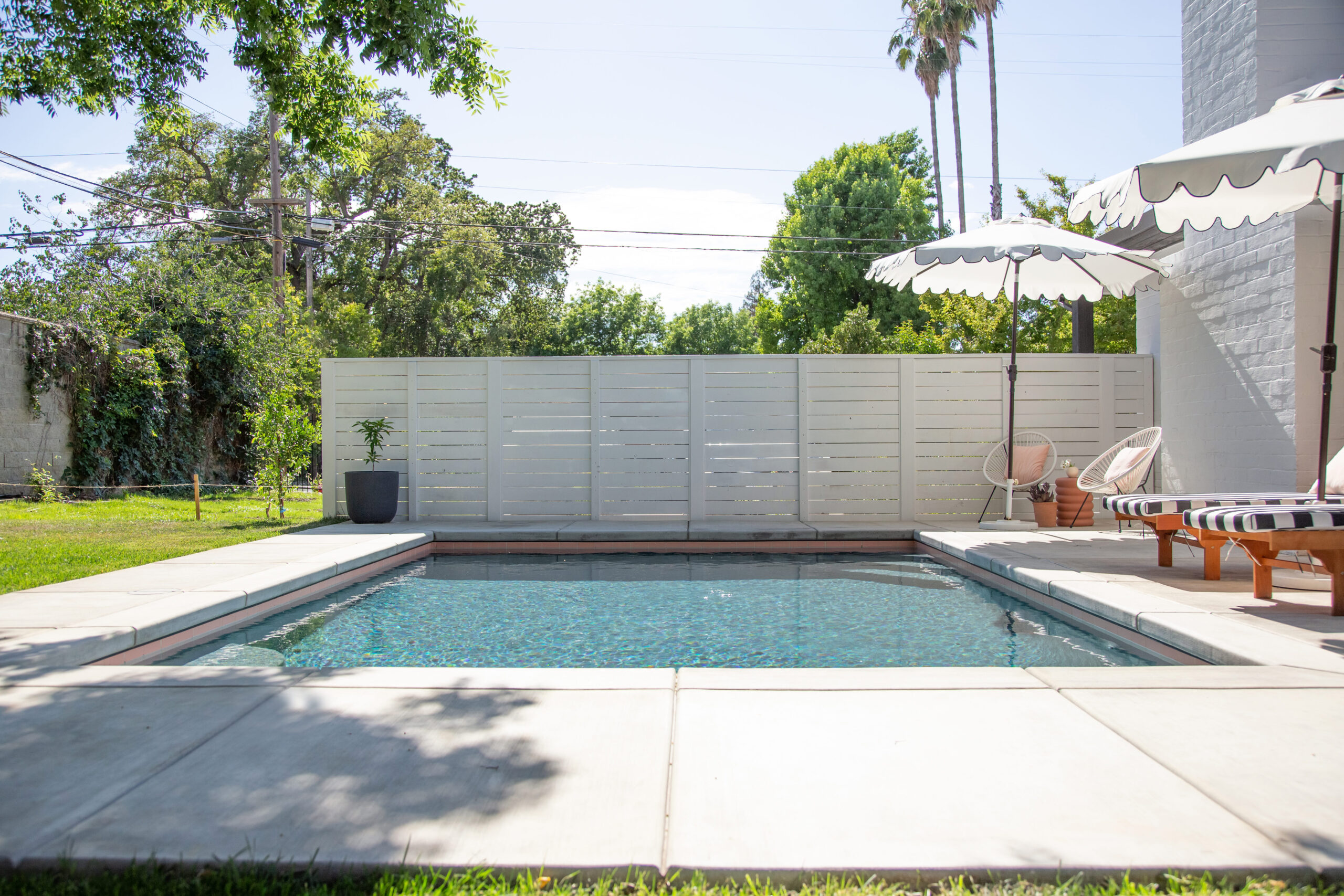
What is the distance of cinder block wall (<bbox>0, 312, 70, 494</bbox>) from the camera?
9.82 m

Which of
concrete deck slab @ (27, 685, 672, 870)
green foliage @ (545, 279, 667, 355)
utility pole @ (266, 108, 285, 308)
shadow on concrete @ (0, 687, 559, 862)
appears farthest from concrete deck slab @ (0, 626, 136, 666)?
green foliage @ (545, 279, 667, 355)

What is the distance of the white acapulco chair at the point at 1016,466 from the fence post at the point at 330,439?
6.36 meters

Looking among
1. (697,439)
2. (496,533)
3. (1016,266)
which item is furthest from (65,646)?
(1016,266)

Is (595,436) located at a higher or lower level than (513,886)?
higher

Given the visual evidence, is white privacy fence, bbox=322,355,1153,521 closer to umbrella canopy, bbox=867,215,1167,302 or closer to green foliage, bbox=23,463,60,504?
umbrella canopy, bbox=867,215,1167,302

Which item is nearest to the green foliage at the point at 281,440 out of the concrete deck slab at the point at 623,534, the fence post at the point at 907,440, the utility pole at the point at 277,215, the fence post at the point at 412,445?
the fence post at the point at 412,445

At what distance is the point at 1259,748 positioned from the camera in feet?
6.70

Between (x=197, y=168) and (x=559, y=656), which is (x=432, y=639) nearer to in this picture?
(x=559, y=656)

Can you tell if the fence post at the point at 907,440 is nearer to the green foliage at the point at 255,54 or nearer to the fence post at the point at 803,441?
the fence post at the point at 803,441

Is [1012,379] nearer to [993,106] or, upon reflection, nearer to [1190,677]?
[1190,677]

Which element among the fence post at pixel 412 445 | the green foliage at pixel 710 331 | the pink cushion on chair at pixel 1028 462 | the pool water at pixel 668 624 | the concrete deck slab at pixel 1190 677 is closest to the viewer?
the concrete deck slab at pixel 1190 677

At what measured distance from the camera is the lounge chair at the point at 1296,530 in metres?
3.34

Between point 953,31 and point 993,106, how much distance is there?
2.48m

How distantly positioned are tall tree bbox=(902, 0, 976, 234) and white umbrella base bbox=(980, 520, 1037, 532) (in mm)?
16477
